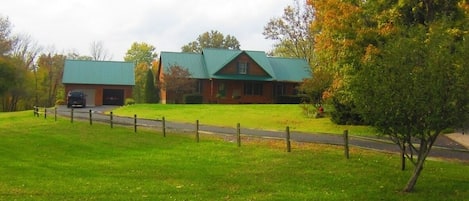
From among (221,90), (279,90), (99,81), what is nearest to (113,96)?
(99,81)

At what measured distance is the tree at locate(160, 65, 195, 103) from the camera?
52.5 m

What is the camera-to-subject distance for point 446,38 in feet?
36.8

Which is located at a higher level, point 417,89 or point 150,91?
point 150,91

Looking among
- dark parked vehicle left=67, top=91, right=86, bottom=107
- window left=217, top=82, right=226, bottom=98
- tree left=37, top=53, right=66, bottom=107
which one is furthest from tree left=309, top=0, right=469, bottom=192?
tree left=37, top=53, right=66, bottom=107

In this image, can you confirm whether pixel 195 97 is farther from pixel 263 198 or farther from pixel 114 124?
pixel 263 198

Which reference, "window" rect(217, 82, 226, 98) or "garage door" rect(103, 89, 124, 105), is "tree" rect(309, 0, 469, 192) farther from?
"garage door" rect(103, 89, 124, 105)

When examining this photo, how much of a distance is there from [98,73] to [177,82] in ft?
39.0

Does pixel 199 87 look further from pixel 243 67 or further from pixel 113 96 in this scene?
pixel 113 96

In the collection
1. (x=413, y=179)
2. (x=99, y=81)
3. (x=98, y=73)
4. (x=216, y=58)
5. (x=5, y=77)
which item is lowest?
(x=413, y=179)

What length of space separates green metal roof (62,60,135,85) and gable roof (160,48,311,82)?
181 inches

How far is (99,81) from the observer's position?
5778 cm

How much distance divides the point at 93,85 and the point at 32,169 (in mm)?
44211

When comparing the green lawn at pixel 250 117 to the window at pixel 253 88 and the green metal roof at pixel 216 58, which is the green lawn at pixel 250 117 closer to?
the green metal roof at pixel 216 58

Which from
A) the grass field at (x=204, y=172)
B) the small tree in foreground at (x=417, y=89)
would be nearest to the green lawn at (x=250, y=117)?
the grass field at (x=204, y=172)
